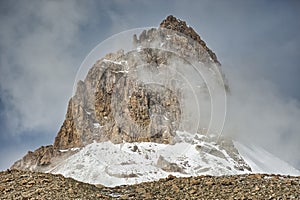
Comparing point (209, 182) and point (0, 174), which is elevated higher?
point (0, 174)

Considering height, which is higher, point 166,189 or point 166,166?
point 166,166

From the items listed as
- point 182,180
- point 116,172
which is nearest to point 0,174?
point 182,180

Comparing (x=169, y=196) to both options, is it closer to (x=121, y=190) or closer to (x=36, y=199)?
(x=121, y=190)

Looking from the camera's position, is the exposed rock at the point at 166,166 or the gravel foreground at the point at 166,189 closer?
the gravel foreground at the point at 166,189

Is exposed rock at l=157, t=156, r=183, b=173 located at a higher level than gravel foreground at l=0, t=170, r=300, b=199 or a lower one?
higher

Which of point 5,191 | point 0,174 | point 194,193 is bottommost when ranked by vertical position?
point 194,193

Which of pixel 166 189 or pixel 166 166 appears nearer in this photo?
pixel 166 189

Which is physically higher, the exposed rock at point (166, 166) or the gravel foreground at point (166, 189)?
the exposed rock at point (166, 166)

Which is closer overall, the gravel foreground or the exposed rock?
the gravel foreground
